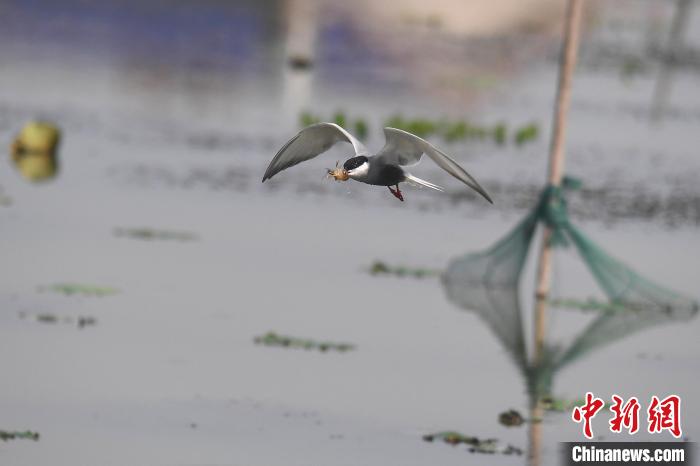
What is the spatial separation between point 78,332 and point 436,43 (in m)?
71.9

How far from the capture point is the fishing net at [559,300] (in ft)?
96.4

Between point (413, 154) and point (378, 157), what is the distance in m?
0.44

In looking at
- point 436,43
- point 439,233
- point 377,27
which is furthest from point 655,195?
point 377,27

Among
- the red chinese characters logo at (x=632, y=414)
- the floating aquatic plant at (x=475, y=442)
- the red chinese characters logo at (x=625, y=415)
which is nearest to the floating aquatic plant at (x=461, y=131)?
the red chinese characters logo at (x=632, y=414)

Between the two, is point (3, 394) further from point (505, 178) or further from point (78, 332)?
point (505, 178)

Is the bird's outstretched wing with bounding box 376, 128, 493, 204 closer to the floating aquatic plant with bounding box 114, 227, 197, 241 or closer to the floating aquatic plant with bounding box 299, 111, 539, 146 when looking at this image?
the floating aquatic plant with bounding box 114, 227, 197, 241

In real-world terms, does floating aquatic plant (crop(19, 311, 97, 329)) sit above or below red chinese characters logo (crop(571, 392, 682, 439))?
above

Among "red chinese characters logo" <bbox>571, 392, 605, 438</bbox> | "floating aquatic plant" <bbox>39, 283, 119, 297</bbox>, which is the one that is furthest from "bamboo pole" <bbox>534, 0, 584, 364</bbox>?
"floating aquatic plant" <bbox>39, 283, 119, 297</bbox>

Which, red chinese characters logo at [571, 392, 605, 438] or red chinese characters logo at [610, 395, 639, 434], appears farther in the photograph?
red chinese characters logo at [610, 395, 639, 434]

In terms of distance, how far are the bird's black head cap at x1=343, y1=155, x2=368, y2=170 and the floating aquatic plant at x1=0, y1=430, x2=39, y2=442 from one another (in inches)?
444

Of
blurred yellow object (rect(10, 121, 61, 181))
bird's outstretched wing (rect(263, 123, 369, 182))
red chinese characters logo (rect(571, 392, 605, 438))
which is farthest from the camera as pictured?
blurred yellow object (rect(10, 121, 61, 181))

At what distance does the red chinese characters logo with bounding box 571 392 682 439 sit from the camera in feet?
77.9

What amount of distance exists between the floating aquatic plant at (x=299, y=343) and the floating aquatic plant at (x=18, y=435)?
6139 millimetres

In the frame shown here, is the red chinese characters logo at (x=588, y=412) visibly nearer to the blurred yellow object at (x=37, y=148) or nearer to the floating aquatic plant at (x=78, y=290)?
the floating aquatic plant at (x=78, y=290)
